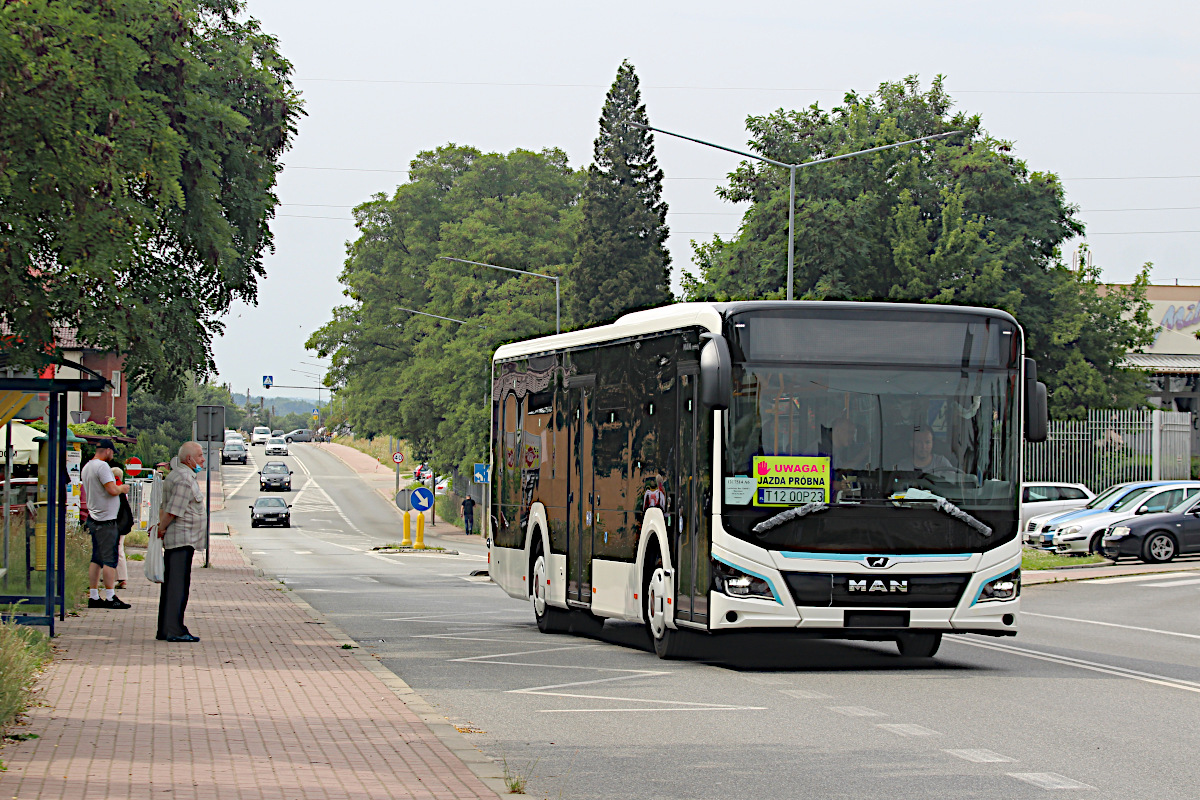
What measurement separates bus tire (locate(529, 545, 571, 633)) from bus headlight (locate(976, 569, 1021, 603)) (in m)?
5.64

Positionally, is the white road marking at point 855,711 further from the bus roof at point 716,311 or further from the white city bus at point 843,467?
the bus roof at point 716,311

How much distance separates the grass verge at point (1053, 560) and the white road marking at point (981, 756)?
71.7 ft

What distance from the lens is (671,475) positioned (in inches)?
546

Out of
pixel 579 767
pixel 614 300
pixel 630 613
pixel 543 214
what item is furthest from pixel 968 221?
pixel 579 767

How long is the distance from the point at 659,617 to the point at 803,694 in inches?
94.6

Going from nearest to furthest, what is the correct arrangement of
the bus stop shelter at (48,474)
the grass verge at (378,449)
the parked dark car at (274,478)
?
1. the bus stop shelter at (48,474)
2. the parked dark car at (274,478)
3. the grass verge at (378,449)

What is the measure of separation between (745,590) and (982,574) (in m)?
2.01

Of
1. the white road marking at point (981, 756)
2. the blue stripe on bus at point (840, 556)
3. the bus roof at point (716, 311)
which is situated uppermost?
the bus roof at point (716, 311)

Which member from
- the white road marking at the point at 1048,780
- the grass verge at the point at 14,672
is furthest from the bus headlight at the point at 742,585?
the grass verge at the point at 14,672

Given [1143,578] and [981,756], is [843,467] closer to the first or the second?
[981,756]

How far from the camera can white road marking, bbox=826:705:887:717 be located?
10875 millimetres

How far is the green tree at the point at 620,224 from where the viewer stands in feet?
225

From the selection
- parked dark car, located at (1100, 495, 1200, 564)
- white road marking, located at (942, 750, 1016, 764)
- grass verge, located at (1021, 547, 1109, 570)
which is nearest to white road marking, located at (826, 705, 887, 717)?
white road marking, located at (942, 750, 1016, 764)

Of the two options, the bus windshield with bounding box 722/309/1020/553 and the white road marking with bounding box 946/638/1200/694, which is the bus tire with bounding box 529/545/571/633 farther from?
the bus windshield with bounding box 722/309/1020/553
